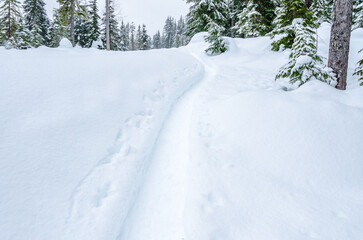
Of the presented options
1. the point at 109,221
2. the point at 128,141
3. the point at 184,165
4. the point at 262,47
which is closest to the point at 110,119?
the point at 128,141

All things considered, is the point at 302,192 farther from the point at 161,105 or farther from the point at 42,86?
the point at 42,86

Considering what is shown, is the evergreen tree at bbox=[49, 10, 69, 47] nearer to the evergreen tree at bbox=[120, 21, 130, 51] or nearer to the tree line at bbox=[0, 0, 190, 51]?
the tree line at bbox=[0, 0, 190, 51]

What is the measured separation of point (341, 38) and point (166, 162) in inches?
211

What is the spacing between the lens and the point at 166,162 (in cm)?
329

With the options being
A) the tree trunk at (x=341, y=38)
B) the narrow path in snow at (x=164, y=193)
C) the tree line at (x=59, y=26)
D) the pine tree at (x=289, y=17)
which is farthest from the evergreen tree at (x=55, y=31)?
the tree trunk at (x=341, y=38)

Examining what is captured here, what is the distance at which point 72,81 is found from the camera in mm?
3990

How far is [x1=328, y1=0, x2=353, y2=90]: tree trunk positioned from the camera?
14.8 ft

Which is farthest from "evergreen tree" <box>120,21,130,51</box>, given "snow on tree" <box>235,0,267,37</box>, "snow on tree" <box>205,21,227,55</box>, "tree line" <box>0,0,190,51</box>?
"snow on tree" <box>205,21,227,55</box>

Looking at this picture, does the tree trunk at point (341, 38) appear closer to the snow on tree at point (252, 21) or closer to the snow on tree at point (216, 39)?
the snow on tree at point (216, 39)

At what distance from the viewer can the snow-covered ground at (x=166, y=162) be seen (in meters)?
2.04

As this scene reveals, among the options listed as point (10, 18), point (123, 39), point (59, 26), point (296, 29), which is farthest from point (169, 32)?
point (296, 29)

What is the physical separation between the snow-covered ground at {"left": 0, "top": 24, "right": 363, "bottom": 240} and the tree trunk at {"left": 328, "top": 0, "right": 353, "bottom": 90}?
646 mm

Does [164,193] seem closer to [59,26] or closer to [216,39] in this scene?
[216,39]

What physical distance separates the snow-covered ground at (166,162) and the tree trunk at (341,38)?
65 centimetres
